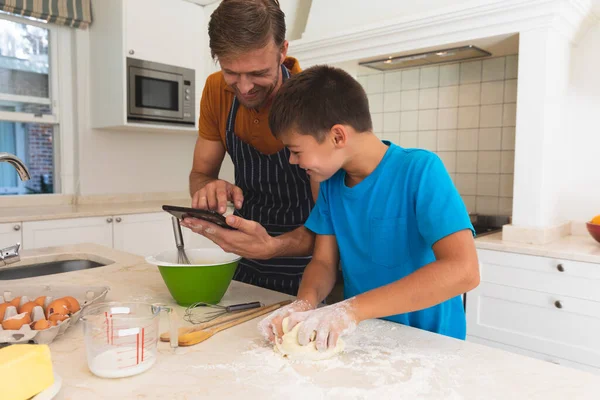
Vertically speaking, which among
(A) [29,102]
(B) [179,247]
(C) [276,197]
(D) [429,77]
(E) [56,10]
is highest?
(E) [56,10]

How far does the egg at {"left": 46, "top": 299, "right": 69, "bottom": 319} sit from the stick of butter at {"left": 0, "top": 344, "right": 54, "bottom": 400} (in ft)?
0.89

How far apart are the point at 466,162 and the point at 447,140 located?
179 mm

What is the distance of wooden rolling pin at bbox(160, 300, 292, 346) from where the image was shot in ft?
2.92

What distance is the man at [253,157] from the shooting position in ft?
3.71

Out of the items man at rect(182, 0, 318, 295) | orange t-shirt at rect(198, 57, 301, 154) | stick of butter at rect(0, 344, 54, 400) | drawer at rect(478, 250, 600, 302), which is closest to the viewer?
stick of butter at rect(0, 344, 54, 400)

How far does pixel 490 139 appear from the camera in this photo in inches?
110

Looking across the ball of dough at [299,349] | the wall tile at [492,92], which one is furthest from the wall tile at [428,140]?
the ball of dough at [299,349]

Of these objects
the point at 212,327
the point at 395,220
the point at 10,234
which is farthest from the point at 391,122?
the point at 212,327

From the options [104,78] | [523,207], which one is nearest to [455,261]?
[523,207]

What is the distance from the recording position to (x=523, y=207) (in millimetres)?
2301

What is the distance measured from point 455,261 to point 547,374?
0.80 feet

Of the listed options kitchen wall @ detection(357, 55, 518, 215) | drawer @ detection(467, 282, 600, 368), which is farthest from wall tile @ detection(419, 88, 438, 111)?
drawer @ detection(467, 282, 600, 368)

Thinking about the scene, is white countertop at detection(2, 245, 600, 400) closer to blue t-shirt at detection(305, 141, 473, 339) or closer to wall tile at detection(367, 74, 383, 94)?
blue t-shirt at detection(305, 141, 473, 339)

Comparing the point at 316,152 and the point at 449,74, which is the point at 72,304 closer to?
the point at 316,152
